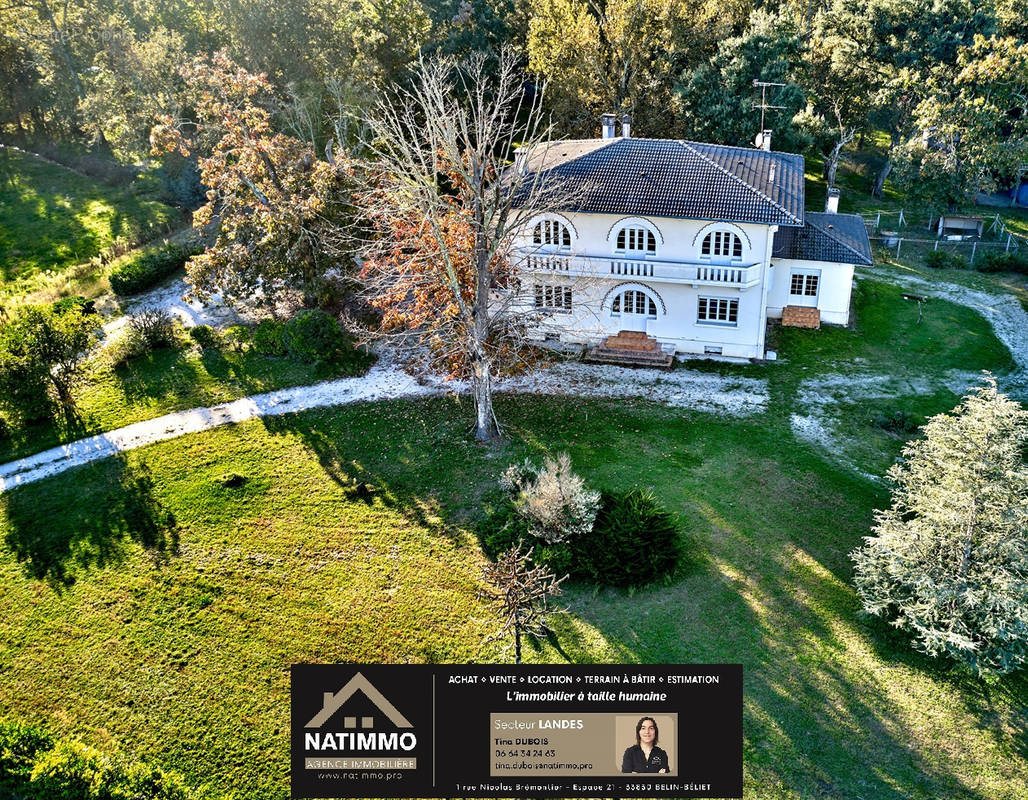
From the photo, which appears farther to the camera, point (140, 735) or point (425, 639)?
point (425, 639)

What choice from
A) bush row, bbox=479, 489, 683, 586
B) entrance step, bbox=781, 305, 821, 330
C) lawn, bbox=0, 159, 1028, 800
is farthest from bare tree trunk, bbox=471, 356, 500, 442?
entrance step, bbox=781, 305, 821, 330

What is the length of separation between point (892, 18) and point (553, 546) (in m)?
50.6

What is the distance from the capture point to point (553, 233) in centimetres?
3291

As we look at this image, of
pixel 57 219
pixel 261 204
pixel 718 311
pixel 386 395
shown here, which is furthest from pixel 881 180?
pixel 57 219

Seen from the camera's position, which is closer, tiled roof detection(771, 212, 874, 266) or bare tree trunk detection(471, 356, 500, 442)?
bare tree trunk detection(471, 356, 500, 442)

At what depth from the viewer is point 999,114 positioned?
46719mm

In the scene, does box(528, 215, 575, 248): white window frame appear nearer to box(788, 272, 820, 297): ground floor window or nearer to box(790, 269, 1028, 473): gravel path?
box(788, 272, 820, 297): ground floor window

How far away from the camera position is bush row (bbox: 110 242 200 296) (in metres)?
38.7

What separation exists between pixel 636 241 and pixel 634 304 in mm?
2887

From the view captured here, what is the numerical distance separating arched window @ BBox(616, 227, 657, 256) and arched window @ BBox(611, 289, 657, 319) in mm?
1838

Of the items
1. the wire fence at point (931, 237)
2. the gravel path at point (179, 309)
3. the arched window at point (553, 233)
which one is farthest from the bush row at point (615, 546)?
the wire fence at point (931, 237)

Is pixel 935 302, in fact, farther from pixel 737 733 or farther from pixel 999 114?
pixel 737 733

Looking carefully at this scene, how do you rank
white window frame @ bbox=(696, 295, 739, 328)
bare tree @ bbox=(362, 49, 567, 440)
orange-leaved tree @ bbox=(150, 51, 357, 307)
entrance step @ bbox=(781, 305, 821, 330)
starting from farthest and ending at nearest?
1. entrance step @ bbox=(781, 305, 821, 330)
2. white window frame @ bbox=(696, 295, 739, 328)
3. orange-leaved tree @ bbox=(150, 51, 357, 307)
4. bare tree @ bbox=(362, 49, 567, 440)

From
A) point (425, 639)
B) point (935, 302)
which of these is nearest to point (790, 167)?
point (935, 302)
